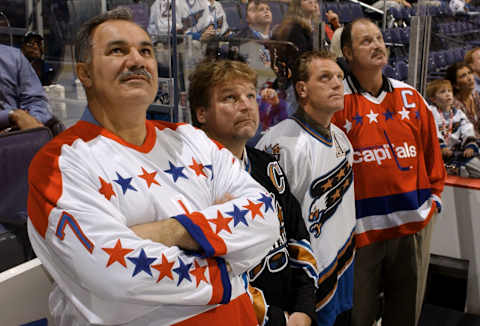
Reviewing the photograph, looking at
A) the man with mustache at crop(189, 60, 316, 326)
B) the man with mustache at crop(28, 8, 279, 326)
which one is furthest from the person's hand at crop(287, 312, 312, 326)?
the man with mustache at crop(28, 8, 279, 326)

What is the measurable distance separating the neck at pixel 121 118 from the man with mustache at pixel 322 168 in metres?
0.66

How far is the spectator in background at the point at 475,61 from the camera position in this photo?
124 inches

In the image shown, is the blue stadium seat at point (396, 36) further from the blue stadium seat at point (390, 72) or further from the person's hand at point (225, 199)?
the person's hand at point (225, 199)

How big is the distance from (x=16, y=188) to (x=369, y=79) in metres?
1.40

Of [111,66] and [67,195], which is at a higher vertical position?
[111,66]

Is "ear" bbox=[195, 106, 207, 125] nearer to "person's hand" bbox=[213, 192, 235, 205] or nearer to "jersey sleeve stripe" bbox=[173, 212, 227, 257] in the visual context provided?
"person's hand" bbox=[213, 192, 235, 205]

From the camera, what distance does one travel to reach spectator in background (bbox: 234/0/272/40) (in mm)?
1986

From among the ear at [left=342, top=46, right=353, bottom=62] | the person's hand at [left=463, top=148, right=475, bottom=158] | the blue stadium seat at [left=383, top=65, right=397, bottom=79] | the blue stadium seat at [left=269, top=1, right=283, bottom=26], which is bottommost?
the person's hand at [left=463, top=148, right=475, bottom=158]

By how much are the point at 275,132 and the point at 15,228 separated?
885 millimetres

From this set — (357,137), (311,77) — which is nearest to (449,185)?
(357,137)

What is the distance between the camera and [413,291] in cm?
216

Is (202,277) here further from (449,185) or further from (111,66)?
(449,185)

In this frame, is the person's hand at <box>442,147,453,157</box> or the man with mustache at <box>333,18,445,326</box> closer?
the man with mustache at <box>333,18,445,326</box>

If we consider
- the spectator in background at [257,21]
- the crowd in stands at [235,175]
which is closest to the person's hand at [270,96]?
the crowd in stands at [235,175]
